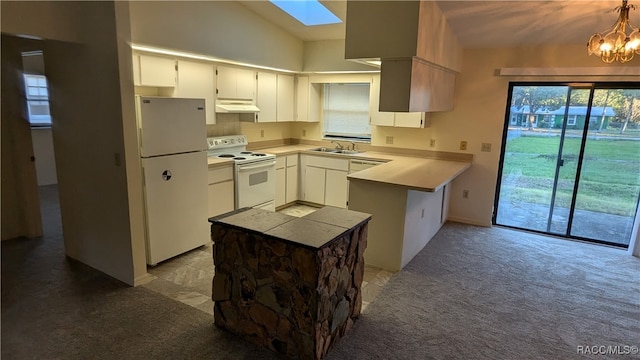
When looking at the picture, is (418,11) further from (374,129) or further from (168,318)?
(168,318)

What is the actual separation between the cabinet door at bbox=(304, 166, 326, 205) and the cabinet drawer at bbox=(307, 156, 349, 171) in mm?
74

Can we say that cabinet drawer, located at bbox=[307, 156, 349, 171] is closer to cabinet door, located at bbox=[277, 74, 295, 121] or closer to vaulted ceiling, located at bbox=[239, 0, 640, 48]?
cabinet door, located at bbox=[277, 74, 295, 121]

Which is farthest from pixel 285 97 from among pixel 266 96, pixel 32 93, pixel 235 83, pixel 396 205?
pixel 32 93

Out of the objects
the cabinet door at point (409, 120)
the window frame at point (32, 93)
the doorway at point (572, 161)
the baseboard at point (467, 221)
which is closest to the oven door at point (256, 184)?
the cabinet door at point (409, 120)

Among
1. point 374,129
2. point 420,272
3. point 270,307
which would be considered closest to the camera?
point 270,307

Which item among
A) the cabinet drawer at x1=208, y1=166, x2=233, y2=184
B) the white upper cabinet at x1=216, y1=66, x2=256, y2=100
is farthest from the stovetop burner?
the white upper cabinet at x1=216, y1=66, x2=256, y2=100

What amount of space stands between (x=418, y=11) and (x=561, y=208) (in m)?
3.28

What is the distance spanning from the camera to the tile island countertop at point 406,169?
135 inches

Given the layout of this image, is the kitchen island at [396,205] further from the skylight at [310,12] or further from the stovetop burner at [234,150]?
the skylight at [310,12]

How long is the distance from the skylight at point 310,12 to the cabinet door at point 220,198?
2.30 meters

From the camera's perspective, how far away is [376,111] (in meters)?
5.15

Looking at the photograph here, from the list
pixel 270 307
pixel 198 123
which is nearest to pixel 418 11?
pixel 198 123

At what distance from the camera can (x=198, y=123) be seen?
12.2 feet

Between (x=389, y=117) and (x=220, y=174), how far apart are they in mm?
2373
